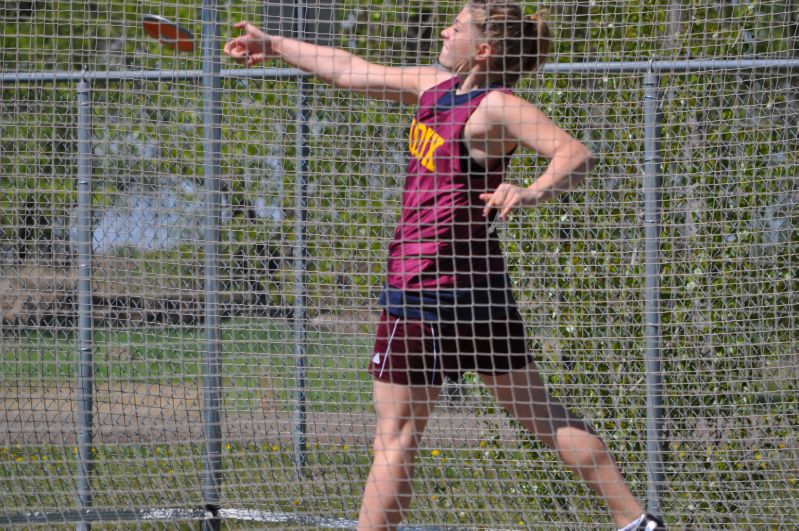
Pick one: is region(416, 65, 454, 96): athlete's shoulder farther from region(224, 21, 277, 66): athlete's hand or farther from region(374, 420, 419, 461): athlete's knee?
region(374, 420, 419, 461): athlete's knee

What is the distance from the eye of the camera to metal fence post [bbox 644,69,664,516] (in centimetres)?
377

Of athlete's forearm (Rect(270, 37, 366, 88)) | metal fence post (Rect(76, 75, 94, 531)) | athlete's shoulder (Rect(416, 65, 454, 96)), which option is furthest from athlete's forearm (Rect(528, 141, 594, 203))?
metal fence post (Rect(76, 75, 94, 531))

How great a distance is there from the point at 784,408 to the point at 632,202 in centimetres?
98

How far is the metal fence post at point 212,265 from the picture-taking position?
A: 13.0 ft

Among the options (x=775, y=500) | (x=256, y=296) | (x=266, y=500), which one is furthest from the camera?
(x=256, y=296)

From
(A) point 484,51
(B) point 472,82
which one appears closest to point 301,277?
(B) point 472,82


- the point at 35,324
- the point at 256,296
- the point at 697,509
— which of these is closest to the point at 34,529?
the point at 35,324

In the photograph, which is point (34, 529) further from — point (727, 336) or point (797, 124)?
point (797, 124)

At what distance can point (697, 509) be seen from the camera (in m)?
3.95

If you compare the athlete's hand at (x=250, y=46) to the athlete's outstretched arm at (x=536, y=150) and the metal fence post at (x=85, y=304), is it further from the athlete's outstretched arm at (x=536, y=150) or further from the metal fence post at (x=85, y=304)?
the metal fence post at (x=85, y=304)

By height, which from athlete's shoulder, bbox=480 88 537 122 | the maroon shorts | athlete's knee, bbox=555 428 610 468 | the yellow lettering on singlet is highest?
athlete's shoulder, bbox=480 88 537 122

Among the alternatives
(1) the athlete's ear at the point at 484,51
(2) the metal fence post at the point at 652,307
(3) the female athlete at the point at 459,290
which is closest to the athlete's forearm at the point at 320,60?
(3) the female athlete at the point at 459,290

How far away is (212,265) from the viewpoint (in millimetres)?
4035

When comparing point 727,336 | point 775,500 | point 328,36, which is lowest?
point 775,500
